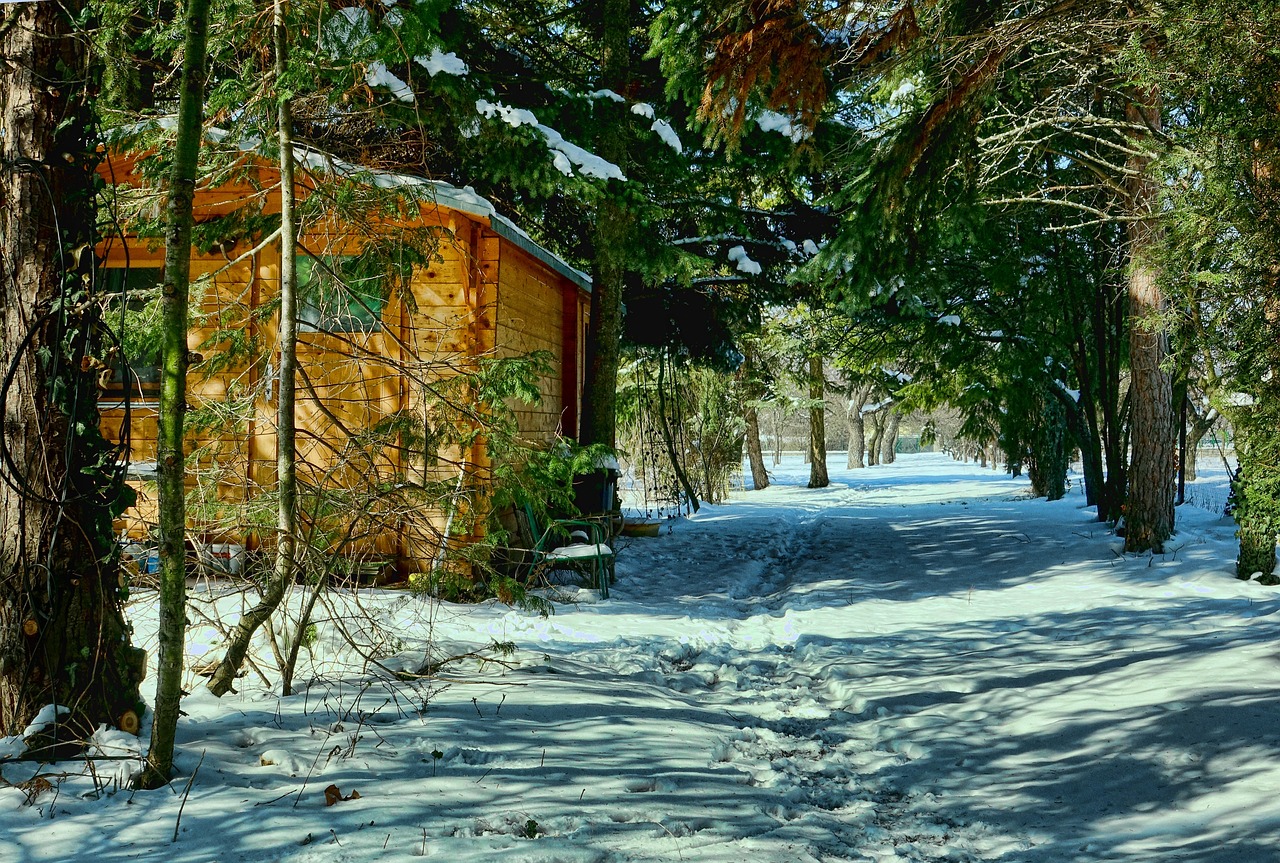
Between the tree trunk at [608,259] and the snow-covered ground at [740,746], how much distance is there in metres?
3.66

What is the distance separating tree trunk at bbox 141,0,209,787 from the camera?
3068 millimetres

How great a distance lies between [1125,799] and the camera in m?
3.96

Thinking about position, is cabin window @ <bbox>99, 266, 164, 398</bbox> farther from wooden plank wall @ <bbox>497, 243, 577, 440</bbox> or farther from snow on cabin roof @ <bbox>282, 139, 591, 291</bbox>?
wooden plank wall @ <bbox>497, 243, 577, 440</bbox>

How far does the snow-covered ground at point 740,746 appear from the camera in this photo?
10.3 feet

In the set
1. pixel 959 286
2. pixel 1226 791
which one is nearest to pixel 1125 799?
pixel 1226 791

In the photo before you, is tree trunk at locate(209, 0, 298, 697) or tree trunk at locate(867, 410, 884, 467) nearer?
tree trunk at locate(209, 0, 298, 697)

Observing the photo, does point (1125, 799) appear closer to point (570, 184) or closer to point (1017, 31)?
point (1017, 31)

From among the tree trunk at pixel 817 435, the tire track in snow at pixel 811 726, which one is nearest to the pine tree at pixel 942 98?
the tire track in snow at pixel 811 726

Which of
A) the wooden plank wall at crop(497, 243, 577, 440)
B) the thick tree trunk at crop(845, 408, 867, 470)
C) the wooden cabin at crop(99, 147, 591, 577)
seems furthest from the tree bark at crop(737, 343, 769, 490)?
the thick tree trunk at crop(845, 408, 867, 470)

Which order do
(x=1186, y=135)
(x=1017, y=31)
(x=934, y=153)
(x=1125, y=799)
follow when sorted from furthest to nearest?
(x=934, y=153), (x=1017, y=31), (x=1186, y=135), (x=1125, y=799)

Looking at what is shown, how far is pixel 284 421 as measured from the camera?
4160 mm

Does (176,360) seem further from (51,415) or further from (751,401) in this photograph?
(751,401)

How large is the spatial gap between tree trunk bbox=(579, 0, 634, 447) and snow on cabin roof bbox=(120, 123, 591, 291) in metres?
0.55

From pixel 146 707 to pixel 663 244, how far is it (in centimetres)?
739
